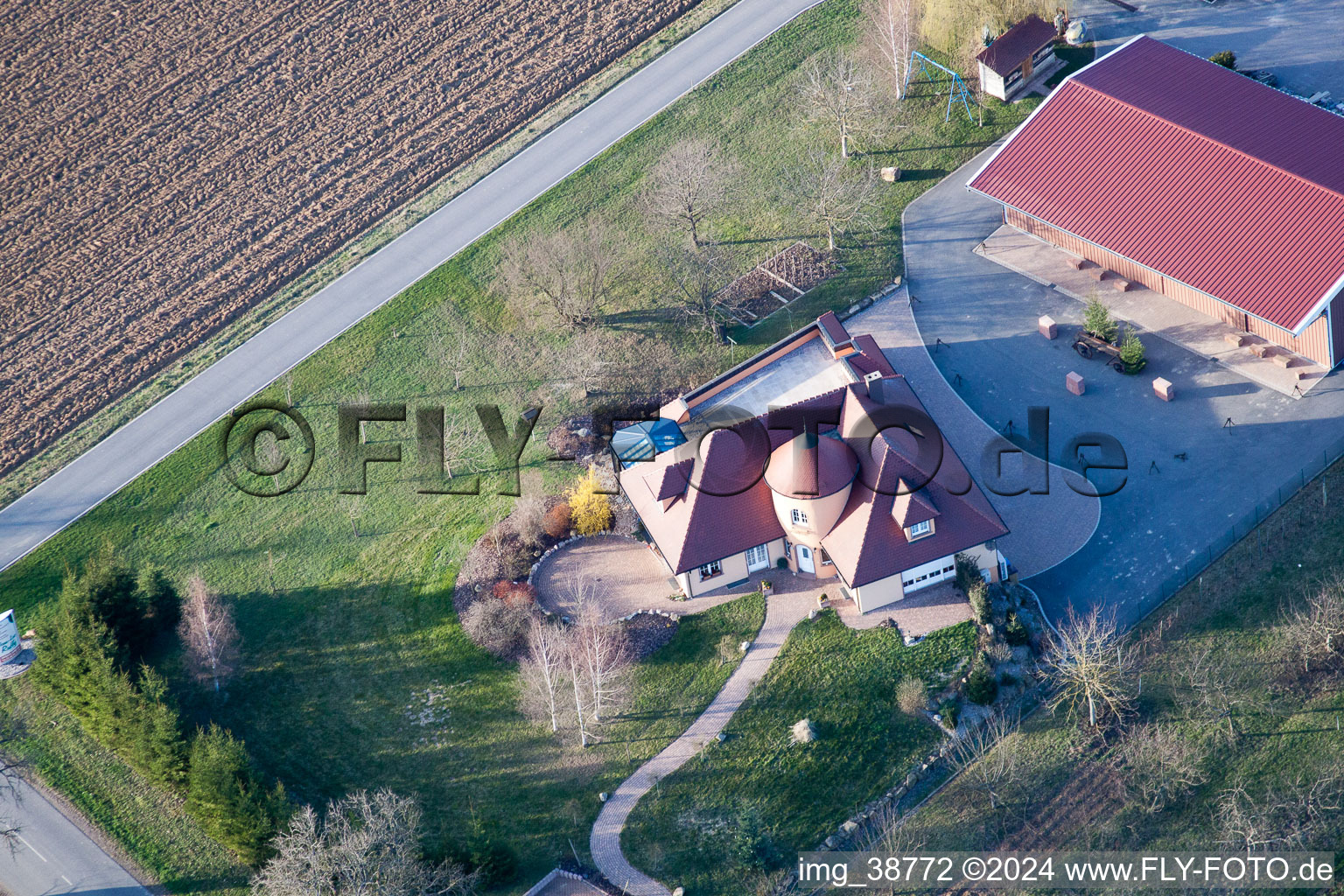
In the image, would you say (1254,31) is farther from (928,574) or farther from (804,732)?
(804,732)

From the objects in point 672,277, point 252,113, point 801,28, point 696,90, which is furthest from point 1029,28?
point 252,113

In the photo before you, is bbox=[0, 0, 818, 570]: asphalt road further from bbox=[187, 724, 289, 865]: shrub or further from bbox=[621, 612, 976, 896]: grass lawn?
bbox=[621, 612, 976, 896]: grass lawn

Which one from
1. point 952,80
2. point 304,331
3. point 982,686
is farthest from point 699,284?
point 982,686

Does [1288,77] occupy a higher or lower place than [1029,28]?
lower

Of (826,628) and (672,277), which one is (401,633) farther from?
(672,277)

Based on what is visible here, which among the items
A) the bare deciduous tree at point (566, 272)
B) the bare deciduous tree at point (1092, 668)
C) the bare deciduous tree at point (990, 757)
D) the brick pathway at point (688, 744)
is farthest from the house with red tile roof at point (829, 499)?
the bare deciduous tree at point (566, 272)

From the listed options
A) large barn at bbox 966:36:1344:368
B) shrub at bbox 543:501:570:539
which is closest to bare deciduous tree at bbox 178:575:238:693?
shrub at bbox 543:501:570:539

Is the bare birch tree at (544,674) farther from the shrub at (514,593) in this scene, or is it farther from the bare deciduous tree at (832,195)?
the bare deciduous tree at (832,195)
